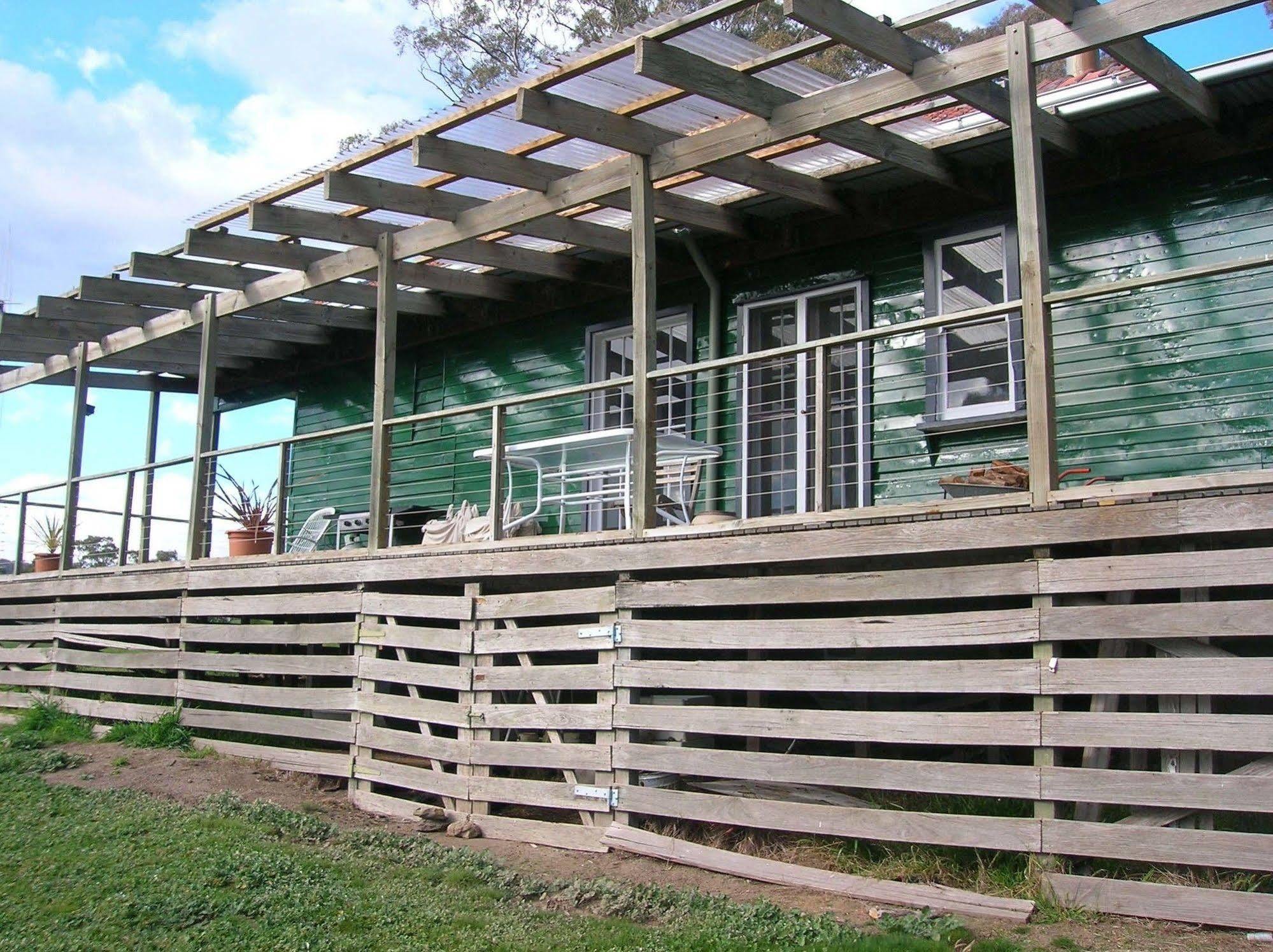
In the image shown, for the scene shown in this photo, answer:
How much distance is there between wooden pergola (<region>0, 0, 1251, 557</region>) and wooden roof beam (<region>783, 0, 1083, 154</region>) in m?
0.01

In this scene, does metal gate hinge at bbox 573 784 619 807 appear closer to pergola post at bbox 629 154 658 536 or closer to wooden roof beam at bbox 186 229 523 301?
pergola post at bbox 629 154 658 536

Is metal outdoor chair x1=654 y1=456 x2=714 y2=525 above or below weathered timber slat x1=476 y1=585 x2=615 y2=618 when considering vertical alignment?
above

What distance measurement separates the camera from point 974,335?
9.01 m

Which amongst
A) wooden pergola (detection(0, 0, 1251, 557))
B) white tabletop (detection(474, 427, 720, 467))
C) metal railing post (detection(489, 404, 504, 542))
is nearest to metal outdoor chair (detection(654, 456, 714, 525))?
white tabletop (detection(474, 427, 720, 467))

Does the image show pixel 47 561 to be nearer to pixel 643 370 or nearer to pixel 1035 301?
pixel 643 370

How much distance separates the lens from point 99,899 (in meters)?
6.25

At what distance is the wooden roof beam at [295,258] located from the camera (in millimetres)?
10242

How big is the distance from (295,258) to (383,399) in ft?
5.80

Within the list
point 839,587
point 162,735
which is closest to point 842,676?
point 839,587

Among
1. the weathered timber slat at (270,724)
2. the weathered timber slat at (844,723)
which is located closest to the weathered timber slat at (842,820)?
the weathered timber slat at (844,723)

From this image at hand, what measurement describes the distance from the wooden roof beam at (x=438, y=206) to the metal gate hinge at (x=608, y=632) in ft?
10.5

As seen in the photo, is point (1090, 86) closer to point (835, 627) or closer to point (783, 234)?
point (783, 234)

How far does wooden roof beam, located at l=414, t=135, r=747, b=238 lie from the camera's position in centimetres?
820

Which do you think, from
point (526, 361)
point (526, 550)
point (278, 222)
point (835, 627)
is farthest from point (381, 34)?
point (835, 627)
